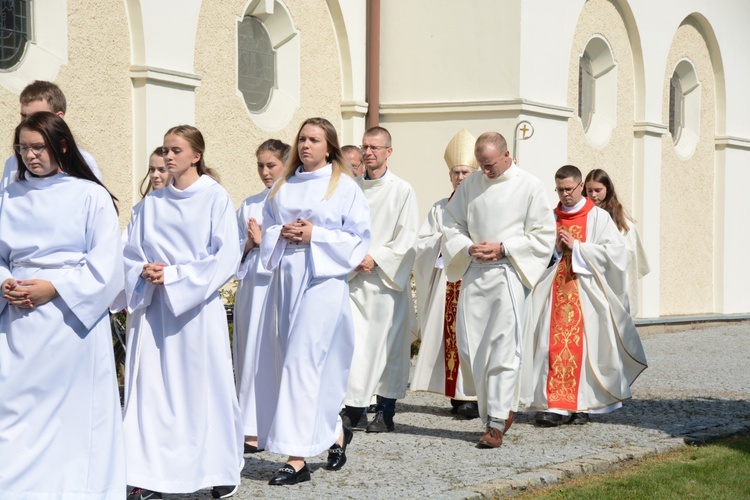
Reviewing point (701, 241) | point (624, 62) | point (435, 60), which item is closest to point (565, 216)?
point (435, 60)

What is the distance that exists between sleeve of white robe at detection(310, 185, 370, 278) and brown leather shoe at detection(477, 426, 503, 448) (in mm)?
1671

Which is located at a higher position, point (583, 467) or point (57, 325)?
point (57, 325)

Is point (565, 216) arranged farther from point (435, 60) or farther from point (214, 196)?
point (435, 60)

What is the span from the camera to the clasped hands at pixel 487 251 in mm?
8203

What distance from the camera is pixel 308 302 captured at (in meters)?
6.84

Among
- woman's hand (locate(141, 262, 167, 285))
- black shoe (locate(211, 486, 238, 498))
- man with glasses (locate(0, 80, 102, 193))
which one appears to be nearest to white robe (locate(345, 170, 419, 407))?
black shoe (locate(211, 486, 238, 498))

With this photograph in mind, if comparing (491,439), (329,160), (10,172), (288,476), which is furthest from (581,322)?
(10,172)

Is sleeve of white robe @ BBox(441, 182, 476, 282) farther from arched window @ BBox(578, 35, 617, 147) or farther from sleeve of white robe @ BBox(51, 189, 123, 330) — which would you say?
arched window @ BBox(578, 35, 617, 147)

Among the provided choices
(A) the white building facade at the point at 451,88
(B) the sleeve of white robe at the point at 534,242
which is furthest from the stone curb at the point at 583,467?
(A) the white building facade at the point at 451,88

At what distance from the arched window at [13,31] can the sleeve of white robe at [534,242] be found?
4944mm

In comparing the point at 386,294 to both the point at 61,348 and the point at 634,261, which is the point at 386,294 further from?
the point at 61,348

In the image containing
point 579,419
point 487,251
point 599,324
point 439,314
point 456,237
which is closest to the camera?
point 487,251

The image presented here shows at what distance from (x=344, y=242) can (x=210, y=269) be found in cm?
100

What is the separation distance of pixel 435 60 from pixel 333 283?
29.1 feet
